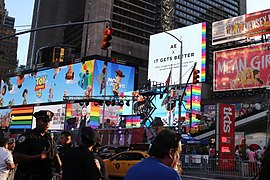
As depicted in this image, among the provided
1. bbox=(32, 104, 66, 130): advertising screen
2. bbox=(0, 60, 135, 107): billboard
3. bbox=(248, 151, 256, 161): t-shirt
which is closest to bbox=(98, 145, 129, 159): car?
bbox=(248, 151, 256, 161): t-shirt

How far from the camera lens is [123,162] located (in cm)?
1620

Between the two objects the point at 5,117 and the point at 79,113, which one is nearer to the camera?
the point at 79,113

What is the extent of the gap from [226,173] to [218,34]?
3635 centimetres

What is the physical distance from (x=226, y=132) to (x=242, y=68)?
25299 mm

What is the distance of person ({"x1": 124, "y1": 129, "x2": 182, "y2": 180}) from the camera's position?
106 inches

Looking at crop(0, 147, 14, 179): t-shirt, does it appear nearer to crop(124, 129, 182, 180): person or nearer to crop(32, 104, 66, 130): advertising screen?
crop(124, 129, 182, 180): person

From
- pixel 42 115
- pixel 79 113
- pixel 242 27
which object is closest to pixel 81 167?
pixel 42 115

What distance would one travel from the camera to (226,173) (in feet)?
57.3

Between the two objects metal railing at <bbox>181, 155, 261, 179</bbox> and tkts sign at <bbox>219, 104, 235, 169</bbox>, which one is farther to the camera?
tkts sign at <bbox>219, 104, 235, 169</bbox>

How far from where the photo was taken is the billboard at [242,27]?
44531 millimetres

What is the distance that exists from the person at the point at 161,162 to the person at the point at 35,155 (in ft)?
6.13

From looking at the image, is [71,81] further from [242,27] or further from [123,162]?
[123,162]

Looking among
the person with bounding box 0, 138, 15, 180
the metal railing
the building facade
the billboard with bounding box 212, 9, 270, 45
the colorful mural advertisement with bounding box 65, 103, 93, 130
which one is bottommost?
the metal railing

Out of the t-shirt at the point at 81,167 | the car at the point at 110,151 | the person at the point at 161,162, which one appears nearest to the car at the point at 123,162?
the car at the point at 110,151
